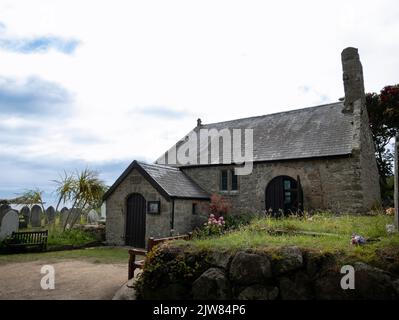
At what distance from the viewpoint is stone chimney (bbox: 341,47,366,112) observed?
16828mm

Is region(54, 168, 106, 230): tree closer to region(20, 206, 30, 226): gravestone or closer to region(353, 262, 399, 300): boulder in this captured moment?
region(20, 206, 30, 226): gravestone

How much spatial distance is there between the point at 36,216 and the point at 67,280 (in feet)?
46.9

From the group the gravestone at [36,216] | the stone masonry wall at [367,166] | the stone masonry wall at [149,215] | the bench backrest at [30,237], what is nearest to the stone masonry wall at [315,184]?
the stone masonry wall at [367,166]

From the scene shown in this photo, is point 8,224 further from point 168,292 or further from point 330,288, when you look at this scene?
point 330,288

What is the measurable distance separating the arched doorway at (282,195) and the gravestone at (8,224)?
12.2m

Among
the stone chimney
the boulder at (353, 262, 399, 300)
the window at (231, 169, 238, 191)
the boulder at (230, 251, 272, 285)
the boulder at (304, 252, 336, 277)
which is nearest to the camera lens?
the boulder at (353, 262, 399, 300)

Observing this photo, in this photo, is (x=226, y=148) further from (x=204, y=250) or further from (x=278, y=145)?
(x=204, y=250)

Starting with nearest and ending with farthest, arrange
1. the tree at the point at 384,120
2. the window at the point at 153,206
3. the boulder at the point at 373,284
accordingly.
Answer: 1. the boulder at the point at 373,284
2. the window at the point at 153,206
3. the tree at the point at 384,120

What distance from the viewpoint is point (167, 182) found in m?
16.4

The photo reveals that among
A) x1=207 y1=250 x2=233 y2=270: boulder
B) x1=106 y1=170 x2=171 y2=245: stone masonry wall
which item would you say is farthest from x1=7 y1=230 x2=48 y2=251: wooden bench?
x1=207 y1=250 x2=233 y2=270: boulder

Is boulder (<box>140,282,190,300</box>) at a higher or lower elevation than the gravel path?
higher

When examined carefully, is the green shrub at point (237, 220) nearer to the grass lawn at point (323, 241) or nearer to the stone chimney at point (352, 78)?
the grass lawn at point (323, 241)

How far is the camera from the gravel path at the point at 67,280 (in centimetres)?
757

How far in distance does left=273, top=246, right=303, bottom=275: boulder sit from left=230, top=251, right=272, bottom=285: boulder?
162 mm
